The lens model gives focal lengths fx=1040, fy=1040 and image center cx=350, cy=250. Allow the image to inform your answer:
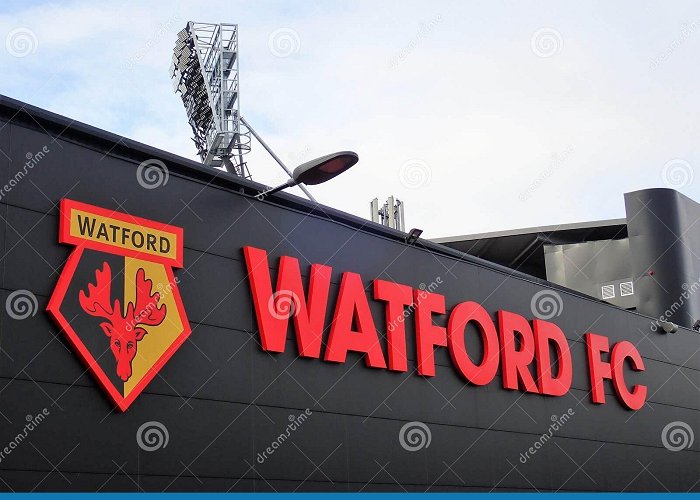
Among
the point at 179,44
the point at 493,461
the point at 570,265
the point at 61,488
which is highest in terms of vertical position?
the point at 570,265

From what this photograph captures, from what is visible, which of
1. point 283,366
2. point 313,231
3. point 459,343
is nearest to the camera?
point 283,366

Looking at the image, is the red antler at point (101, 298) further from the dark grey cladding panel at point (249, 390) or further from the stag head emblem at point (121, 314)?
the dark grey cladding panel at point (249, 390)

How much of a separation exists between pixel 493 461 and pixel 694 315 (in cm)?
767

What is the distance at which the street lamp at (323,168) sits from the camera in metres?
11.0

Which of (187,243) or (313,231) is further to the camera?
(313,231)

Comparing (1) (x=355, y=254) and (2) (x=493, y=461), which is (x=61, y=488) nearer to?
(1) (x=355, y=254)

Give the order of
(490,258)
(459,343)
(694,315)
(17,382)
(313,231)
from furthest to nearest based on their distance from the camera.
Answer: (490,258)
(694,315)
(459,343)
(313,231)
(17,382)

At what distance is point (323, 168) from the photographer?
1112cm

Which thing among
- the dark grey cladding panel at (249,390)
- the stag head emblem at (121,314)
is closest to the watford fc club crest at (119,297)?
the stag head emblem at (121,314)

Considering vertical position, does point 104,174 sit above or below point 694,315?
below

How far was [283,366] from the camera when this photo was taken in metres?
11.3

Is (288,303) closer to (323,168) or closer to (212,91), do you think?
(323,168)

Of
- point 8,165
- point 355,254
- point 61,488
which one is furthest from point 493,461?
point 8,165

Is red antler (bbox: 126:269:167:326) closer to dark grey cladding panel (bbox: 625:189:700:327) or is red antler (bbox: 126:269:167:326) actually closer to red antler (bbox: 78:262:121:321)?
red antler (bbox: 78:262:121:321)
